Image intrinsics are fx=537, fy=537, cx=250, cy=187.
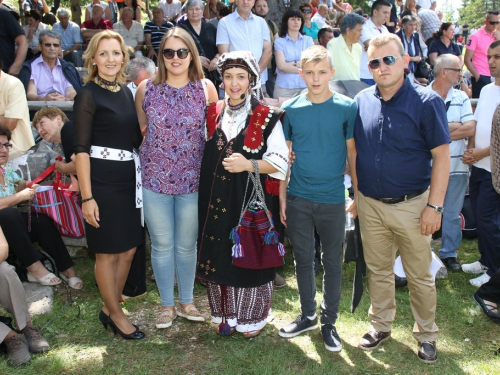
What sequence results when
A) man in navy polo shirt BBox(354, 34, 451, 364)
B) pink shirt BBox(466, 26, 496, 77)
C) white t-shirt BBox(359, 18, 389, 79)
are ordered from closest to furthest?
man in navy polo shirt BBox(354, 34, 451, 364) < white t-shirt BBox(359, 18, 389, 79) < pink shirt BBox(466, 26, 496, 77)

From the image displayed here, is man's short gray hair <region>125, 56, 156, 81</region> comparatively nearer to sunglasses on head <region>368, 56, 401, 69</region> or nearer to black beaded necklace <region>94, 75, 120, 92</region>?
black beaded necklace <region>94, 75, 120, 92</region>

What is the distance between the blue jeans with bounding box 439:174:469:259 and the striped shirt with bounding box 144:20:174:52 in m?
5.22

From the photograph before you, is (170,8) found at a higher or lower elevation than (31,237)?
higher

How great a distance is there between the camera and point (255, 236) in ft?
12.2

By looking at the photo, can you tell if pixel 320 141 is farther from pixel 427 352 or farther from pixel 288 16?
pixel 288 16

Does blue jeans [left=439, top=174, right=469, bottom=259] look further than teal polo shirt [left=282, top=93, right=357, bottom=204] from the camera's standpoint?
Yes

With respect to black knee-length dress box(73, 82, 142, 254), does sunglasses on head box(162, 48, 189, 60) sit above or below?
above

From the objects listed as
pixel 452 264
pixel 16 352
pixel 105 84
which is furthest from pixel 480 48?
pixel 16 352

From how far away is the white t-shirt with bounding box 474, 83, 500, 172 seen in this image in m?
5.03

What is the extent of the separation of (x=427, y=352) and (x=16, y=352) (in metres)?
2.86

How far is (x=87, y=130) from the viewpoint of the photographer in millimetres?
3629

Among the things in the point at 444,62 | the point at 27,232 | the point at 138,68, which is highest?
the point at 444,62

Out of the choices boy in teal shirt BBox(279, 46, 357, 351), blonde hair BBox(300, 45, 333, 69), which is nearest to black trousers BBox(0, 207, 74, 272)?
boy in teal shirt BBox(279, 46, 357, 351)

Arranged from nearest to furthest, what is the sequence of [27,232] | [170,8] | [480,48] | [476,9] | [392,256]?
1. [392,256]
2. [27,232]
3. [480,48]
4. [170,8]
5. [476,9]
